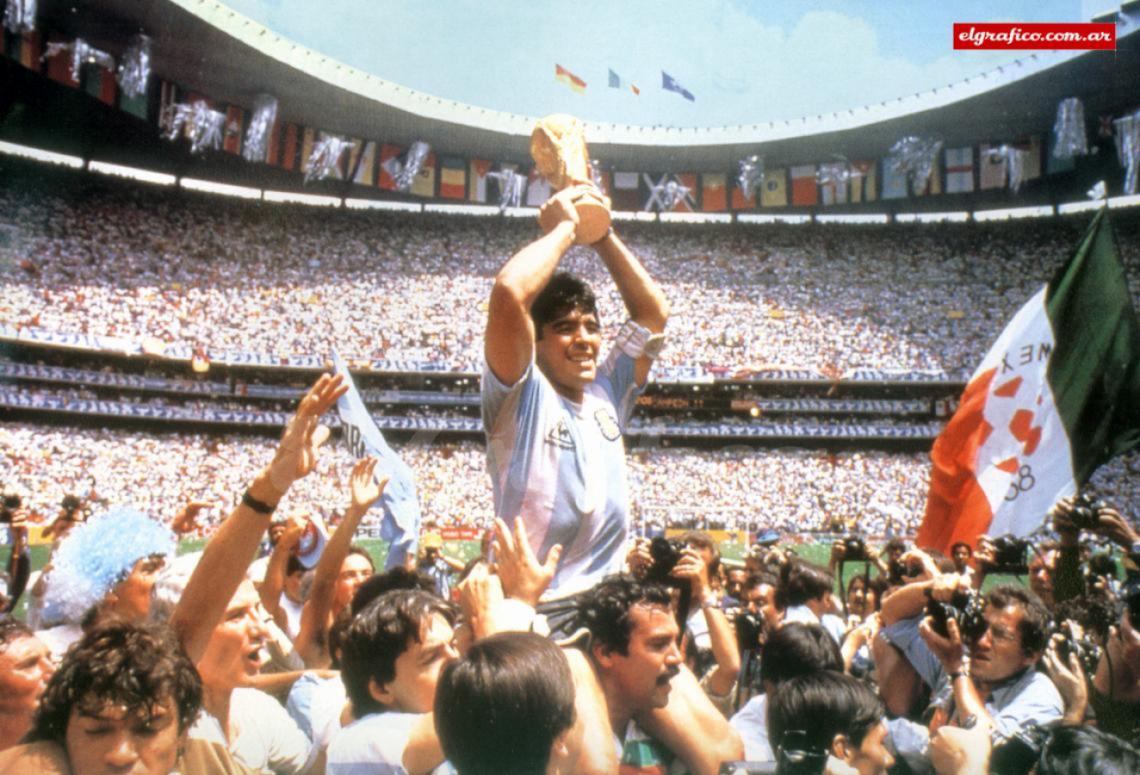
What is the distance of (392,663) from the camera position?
2453 millimetres

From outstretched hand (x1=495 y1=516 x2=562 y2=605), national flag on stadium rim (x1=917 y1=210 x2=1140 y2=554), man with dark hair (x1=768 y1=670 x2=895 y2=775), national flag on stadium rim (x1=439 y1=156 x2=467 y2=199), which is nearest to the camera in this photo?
outstretched hand (x1=495 y1=516 x2=562 y2=605)

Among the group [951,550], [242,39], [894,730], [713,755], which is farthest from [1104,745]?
[242,39]

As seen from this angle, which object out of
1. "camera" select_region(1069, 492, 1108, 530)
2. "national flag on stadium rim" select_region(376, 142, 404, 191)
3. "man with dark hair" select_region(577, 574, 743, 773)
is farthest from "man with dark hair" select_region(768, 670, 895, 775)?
"national flag on stadium rim" select_region(376, 142, 404, 191)

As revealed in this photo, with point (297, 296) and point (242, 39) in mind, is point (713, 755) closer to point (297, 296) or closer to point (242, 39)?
point (242, 39)

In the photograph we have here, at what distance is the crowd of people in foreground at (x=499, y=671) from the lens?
1.78m

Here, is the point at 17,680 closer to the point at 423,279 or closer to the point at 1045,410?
the point at 1045,410

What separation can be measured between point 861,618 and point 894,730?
13.8 feet

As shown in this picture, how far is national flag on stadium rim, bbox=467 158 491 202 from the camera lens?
39531 millimetres

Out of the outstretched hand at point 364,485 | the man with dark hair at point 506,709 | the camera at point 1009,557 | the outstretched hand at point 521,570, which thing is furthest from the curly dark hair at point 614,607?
the camera at point 1009,557

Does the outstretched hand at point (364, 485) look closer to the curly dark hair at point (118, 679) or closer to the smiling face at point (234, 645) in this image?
the smiling face at point (234, 645)

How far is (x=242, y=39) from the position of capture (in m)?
28.9

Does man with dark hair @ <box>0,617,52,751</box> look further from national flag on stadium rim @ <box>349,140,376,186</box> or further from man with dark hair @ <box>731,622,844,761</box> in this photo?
national flag on stadium rim @ <box>349,140,376,186</box>

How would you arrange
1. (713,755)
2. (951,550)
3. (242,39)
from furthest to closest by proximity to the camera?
1. (242,39)
2. (951,550)
3. (713,755)

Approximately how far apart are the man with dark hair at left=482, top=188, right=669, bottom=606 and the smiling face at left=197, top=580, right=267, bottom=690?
82 cm
